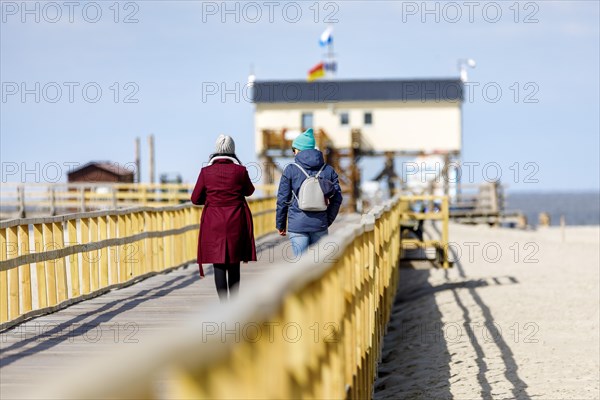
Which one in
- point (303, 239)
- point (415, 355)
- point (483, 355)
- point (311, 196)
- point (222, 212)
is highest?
point (311, 196)

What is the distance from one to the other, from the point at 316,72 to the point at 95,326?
49442 mm

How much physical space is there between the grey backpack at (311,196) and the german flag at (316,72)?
49.3 meters

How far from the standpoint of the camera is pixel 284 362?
340 centimetres

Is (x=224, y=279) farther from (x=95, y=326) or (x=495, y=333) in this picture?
(x=495, y=333)

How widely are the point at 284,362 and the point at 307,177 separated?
20.6 feet

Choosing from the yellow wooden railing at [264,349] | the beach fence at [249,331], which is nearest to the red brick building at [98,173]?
the beach fence at [249,331]

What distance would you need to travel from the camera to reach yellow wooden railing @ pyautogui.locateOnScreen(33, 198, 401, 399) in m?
1.84

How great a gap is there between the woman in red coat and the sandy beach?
2.61 m

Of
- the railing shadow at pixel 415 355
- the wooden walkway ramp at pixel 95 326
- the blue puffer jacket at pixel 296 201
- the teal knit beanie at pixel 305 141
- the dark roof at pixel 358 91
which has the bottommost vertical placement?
the railing shadow at pixel 415 355

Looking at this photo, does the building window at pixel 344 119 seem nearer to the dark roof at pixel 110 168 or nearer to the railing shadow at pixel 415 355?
the dark roof at pixel 110 168

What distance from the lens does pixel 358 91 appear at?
57719 millimetres

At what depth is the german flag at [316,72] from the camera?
58.6 m

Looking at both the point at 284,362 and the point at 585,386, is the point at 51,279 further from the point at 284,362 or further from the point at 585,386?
the point at 284,362

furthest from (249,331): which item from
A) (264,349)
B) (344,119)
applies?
(344,119)
